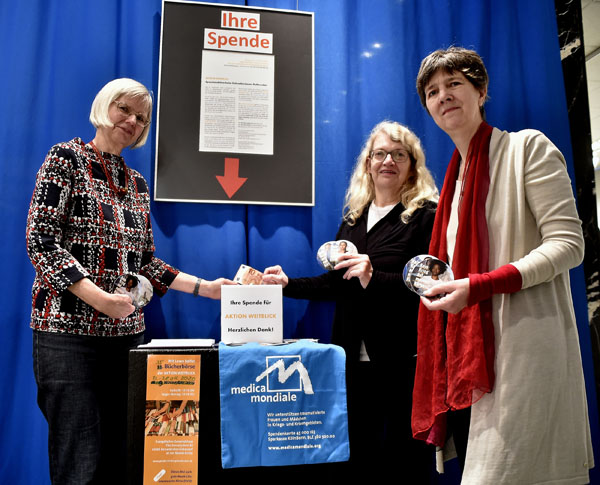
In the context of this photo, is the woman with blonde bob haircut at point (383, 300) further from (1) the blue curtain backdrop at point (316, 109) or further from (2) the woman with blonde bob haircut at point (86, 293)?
(2) the woman with blonde bob haircut at point (86, 293)

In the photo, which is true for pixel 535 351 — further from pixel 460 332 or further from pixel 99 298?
pixel 99 298

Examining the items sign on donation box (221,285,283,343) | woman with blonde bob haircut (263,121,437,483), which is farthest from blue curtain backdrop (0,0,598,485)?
sign on donation box (221,285,283,343)

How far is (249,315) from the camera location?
6.04 feet

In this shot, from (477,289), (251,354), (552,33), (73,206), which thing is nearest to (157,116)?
(73,206)

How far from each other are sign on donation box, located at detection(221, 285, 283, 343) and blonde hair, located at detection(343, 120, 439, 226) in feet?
2.16

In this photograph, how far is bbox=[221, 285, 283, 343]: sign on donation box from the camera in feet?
6.00

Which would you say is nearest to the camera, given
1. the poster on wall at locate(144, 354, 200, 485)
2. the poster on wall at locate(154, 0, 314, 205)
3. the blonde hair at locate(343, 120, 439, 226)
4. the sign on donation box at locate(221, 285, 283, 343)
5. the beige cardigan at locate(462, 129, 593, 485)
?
the beige cardigan at locate(462, 129, 593, 485)

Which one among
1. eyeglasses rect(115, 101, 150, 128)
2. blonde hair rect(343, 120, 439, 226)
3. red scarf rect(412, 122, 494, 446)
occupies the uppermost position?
eyeglasses rect(115, 101, 150, 128)

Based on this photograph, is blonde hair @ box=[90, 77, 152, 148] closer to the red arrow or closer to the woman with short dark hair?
the red arrow

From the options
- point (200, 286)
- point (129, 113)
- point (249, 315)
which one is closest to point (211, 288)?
point (200, 286)

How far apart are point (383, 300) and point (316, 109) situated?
1.24 meters

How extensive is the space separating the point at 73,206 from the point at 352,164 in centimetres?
147

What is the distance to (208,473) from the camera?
63.9 inches

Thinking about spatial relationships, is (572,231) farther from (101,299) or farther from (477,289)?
(101,299)
